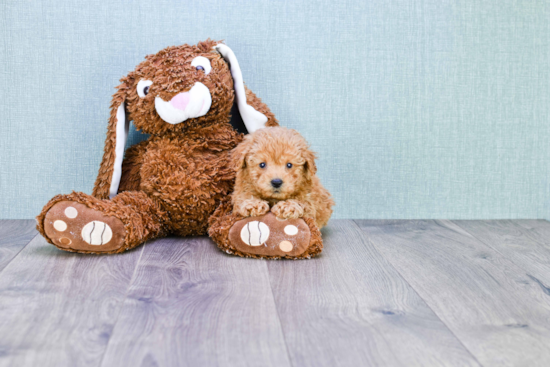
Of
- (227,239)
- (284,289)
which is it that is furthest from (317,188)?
(284,289)

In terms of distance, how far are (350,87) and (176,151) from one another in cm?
56

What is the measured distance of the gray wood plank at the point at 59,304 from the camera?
28.7 inches

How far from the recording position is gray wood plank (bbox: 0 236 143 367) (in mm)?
728

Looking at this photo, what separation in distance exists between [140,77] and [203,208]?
37 centimetres

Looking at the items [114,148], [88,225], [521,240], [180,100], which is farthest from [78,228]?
[521,240]

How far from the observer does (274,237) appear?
1.14m

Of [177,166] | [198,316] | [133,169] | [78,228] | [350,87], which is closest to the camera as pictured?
[198,316]

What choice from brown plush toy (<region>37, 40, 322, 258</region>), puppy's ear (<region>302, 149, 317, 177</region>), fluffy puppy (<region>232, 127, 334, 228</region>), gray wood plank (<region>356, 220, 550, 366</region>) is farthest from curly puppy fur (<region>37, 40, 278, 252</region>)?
gray wood plank (<region>356, 220, 550, 366</region>)

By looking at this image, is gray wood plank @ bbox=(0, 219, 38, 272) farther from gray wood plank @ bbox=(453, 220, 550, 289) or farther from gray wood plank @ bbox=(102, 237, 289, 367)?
gray wood plank @ bbox=(453, 220, 550, 289)

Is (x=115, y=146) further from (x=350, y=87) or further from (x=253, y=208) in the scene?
(x=350, y=87)

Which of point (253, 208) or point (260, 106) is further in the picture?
point (260, 106)

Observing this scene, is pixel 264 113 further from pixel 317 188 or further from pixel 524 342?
pixel 524 342

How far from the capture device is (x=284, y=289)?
98cm

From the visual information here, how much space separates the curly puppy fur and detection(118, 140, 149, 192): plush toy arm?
34 mm
